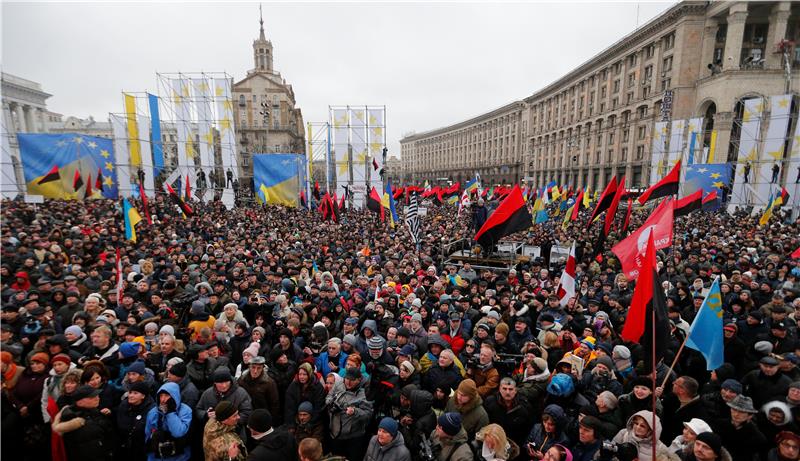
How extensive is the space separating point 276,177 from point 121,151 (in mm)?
9485

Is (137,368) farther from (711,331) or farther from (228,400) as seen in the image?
(711,331)

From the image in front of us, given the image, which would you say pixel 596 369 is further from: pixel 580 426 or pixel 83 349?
pixel 83 349

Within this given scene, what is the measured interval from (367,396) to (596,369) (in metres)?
2.49

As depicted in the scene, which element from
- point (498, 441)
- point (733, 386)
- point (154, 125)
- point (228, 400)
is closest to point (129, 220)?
point (228, 400)

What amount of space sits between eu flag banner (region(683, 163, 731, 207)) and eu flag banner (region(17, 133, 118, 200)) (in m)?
33.6

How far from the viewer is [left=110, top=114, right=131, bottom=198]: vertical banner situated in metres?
23.2

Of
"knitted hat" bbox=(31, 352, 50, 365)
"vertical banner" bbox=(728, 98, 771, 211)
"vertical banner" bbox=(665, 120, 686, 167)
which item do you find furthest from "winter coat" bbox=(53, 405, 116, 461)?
"vertical banner" bbox=(665, 120, 686, 167)

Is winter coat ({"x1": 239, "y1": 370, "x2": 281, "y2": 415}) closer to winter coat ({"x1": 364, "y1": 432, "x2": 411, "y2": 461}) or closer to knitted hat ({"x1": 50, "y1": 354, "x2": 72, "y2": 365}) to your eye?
winter coat ({"x1": 364, "y1": 432, "x2": 411, "y2": 461})

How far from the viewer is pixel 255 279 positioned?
28.6 feet

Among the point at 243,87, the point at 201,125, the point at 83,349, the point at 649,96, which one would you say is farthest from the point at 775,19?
the point at 243,87

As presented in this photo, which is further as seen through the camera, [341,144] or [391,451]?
[341,144]

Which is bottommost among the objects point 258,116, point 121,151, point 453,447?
point 453,447

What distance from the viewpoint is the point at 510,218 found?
31.7ft

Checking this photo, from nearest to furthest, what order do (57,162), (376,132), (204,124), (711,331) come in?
(711,331) → (57,162) → (204,124) → (376,132)
